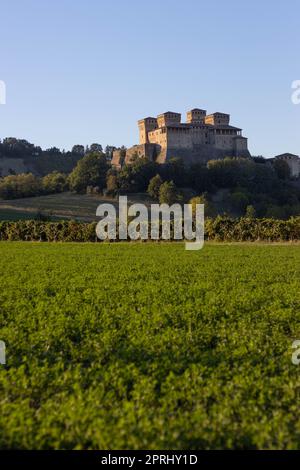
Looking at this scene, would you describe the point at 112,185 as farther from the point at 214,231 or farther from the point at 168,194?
the point at 214,231

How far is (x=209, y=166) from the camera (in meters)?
124

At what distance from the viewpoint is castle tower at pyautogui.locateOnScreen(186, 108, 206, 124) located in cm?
15762

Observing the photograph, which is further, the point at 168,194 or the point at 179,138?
the point at 179,138

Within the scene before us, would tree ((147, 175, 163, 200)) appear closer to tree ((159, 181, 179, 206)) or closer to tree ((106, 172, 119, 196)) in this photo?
tree ((159, 181, 179, 206))

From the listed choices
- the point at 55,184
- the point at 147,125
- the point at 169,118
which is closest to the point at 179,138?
the point at 169,118

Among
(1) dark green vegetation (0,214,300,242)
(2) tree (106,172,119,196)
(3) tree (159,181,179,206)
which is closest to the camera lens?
(1) dark green vegetation (0,214,300,242)

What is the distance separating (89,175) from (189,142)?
3382 cm

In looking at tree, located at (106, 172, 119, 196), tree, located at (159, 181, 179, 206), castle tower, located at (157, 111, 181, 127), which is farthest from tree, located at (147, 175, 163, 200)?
castle tower, located at (157, 111, 181, 127)

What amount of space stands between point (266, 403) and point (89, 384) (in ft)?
10.3

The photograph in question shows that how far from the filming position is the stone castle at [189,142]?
141 meters

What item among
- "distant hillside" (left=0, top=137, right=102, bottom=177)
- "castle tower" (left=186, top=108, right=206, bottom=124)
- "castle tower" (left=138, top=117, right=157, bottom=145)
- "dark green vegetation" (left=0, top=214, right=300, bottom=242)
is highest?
"castle tower" (left=186, top=108, right=206, bottom=124)

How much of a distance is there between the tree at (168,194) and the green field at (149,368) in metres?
88.3

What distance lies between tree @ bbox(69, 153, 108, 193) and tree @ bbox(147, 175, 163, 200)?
A: 44.1 ft

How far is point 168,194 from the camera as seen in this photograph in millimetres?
108750
